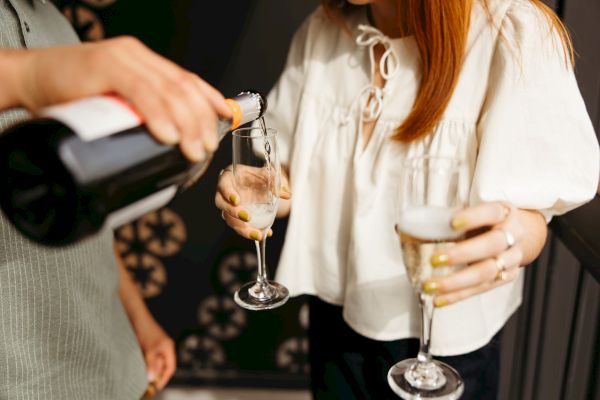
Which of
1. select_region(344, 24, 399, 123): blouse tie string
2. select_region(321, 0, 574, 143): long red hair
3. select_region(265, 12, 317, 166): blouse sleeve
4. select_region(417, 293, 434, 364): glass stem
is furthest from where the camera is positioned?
select_region(265, 12, 317, 166): blouse sleeve

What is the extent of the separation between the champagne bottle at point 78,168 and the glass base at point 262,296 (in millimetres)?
436

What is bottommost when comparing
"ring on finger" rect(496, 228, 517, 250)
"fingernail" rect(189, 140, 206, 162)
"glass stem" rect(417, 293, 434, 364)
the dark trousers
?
the dark trousers

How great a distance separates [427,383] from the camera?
0.72 meters

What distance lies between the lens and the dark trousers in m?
0.95

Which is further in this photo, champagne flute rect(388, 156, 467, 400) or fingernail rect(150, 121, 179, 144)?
champagne flute rect(388, 156, 467, 400)

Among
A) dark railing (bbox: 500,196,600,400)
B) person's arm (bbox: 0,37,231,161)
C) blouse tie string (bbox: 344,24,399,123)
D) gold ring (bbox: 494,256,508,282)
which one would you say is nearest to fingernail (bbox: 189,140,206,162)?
person's arm (bbox: 0,37,231,161)

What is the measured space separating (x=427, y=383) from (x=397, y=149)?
0.41 meters

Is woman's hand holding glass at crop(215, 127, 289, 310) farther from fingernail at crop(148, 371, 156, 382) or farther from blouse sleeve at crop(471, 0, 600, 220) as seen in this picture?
fingernail at crop(148, 371, 156, 382)

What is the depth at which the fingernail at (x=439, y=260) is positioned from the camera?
0.61 m

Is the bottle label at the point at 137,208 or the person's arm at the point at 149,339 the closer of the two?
the bottle label at the point at 137,208

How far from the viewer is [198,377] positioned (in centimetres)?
204

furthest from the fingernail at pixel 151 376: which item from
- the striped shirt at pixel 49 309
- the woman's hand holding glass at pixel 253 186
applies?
the woman's hand holding glass at pixel 253 186

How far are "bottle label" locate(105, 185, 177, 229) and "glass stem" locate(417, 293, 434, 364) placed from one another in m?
0.37

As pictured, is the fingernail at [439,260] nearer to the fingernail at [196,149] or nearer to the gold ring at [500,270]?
the gold ring at [500,270]
